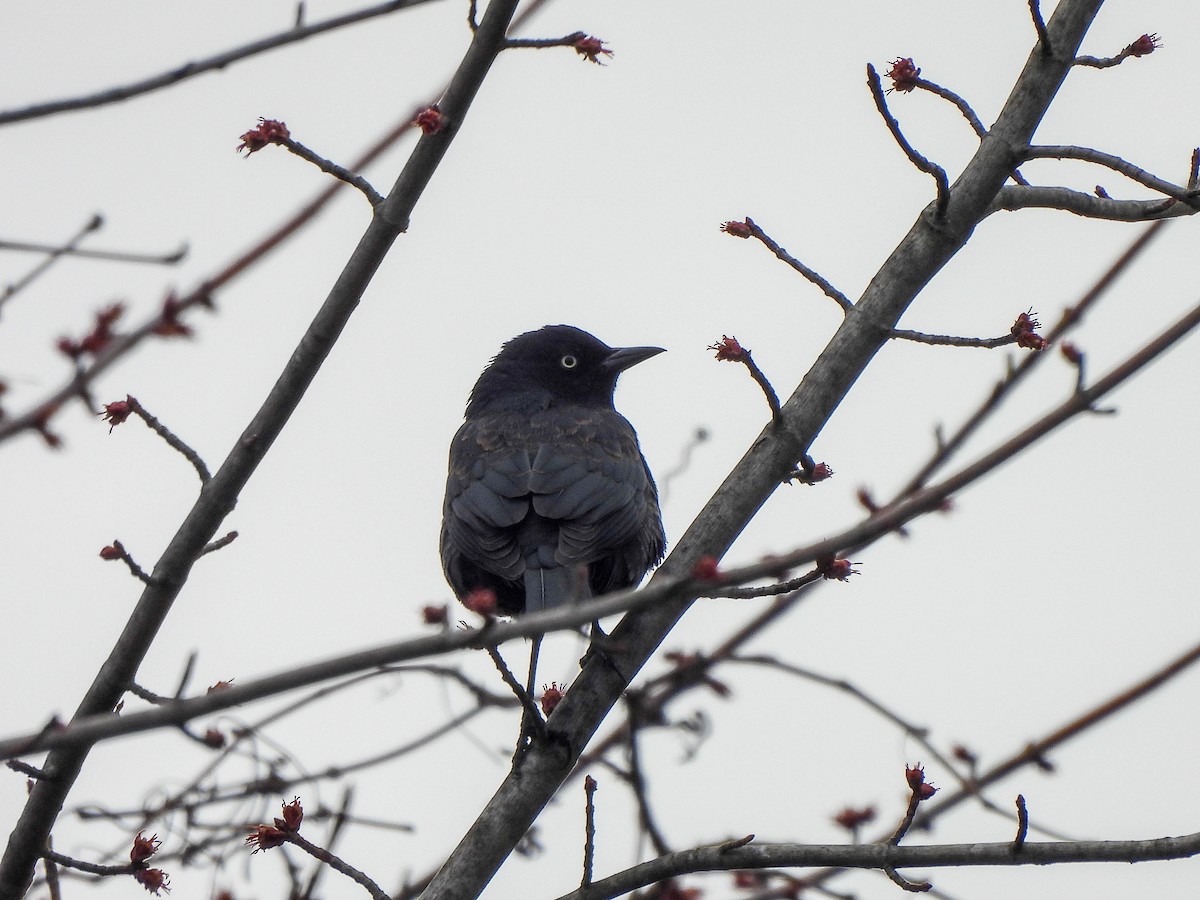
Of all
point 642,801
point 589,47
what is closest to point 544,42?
point 589,47

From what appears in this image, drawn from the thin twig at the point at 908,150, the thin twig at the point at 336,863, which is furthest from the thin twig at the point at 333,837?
the thin twig at the point at 908,150

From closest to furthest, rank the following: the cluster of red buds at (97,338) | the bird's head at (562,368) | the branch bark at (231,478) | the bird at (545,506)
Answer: the cluster of red buds at (97,338), the branch bark at (231,478), the bird at (545,506), the bird's head at (562,368)

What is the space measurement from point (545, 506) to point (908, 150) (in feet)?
8.31

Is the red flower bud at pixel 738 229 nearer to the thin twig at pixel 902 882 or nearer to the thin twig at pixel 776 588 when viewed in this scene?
the thin twig at pixel 776 588

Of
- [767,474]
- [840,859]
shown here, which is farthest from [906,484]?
[840,859]

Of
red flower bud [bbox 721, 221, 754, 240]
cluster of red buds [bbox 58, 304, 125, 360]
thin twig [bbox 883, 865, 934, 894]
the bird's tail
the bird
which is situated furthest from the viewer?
the bird

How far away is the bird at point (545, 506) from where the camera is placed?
20.1 feet

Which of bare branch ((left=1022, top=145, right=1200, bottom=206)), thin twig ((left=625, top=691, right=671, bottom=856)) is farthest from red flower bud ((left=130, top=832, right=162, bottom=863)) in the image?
bare branch ((left=1022, top=145, right=1200, bottom=206))

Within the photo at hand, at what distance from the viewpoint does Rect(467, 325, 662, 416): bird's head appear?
26.4 feet

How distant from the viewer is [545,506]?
20.4 ft

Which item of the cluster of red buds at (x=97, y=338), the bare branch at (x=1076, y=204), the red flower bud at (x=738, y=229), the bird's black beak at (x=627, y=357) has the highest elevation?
the bird's black beak at (x=627, y=357)

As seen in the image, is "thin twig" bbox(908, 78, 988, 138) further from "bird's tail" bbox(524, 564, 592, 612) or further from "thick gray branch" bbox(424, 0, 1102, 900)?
"bird's tail" bbox(524, 564, 592, 612)

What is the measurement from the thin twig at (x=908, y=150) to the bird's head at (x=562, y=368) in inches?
147

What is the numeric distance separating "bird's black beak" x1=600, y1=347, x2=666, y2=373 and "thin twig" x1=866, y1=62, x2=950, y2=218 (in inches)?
146
